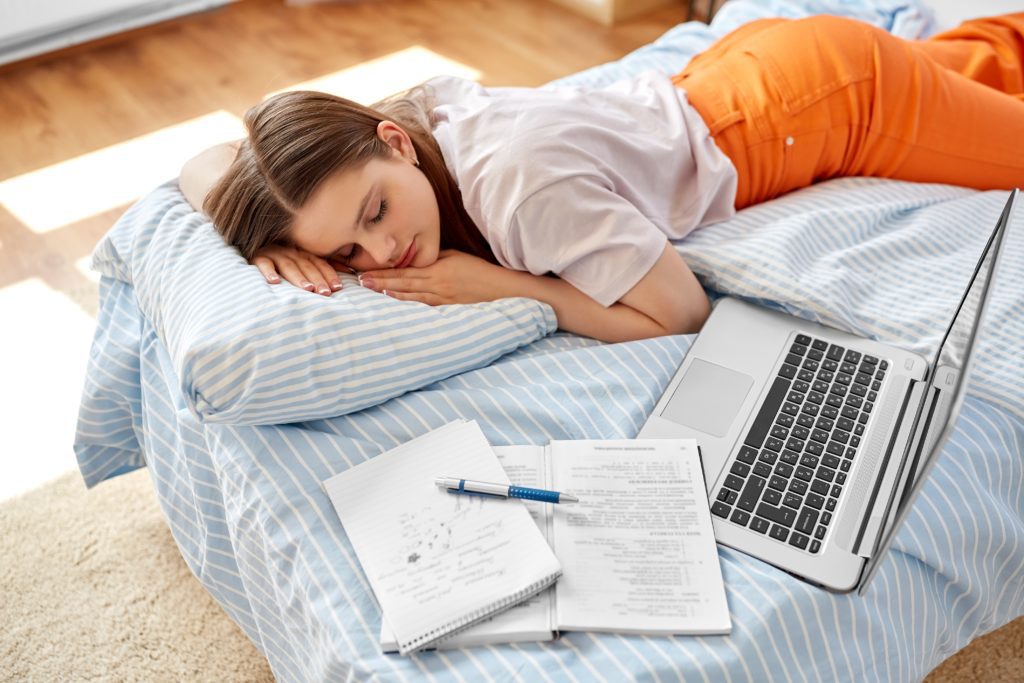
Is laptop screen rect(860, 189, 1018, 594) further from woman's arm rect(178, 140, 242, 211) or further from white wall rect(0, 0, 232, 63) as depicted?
white wall rect(0, 0, 232, 63)

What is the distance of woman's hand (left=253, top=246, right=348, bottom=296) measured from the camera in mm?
1061

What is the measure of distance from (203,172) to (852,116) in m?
1.00

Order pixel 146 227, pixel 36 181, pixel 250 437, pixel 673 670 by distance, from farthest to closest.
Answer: pixel 36 181 < pixel 146 227 < pixel 250 437 < pixel 673 670

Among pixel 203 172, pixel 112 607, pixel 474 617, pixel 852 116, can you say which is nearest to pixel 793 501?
pixel 474 617

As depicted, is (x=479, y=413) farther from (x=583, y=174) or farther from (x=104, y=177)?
(x=104, y=177)

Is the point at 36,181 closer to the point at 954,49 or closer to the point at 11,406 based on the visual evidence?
the point at 11,406

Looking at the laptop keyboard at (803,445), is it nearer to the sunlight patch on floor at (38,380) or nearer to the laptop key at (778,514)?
the laptop key at (778,514)

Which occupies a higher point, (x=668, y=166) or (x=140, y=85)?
(x=668, y=166)

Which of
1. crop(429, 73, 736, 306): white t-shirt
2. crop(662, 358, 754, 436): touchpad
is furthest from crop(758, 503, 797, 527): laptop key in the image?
crop(429, 73, 736, 306): white t-shirt

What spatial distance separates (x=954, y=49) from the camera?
1.60 meters

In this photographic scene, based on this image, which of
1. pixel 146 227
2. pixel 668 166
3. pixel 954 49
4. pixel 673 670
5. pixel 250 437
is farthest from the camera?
pixel 954 49

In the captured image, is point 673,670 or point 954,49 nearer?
point 673,670

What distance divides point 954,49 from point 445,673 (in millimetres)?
1467

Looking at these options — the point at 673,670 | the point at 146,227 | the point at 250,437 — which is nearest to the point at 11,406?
the point at 146,227
